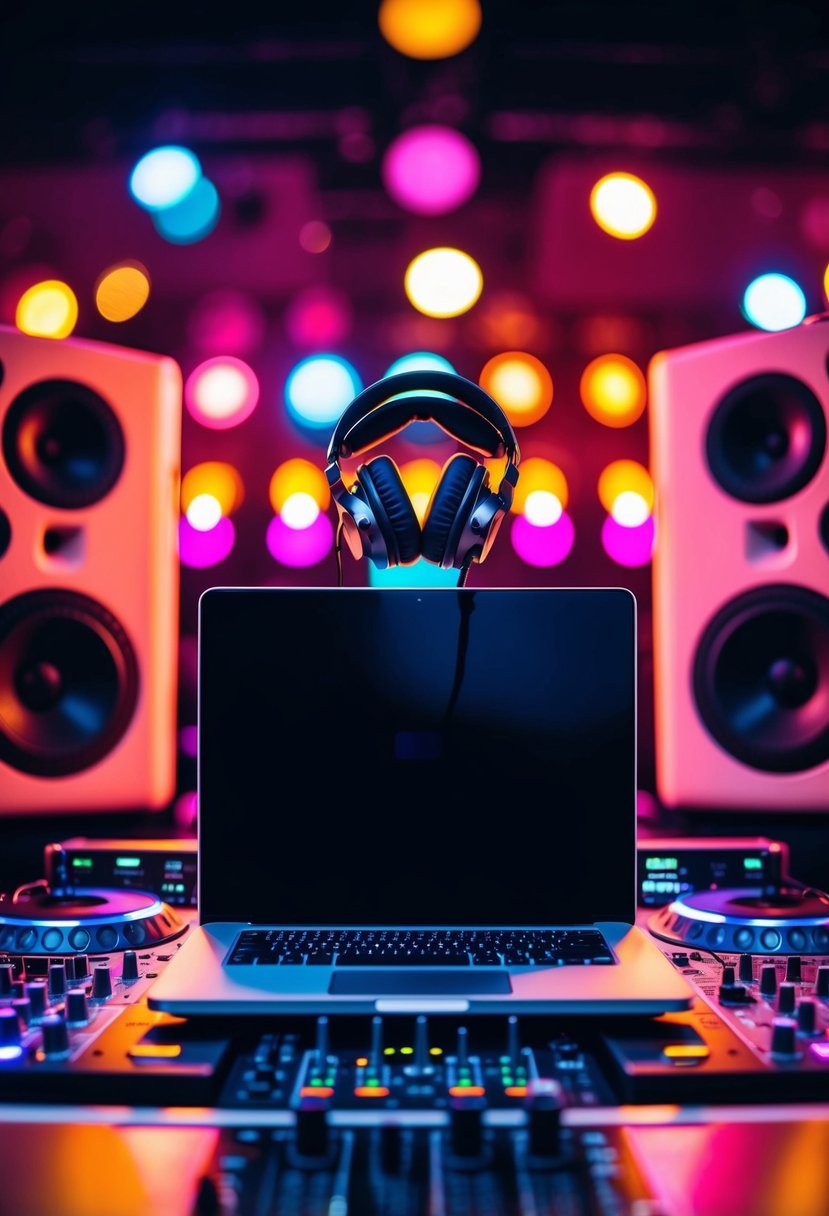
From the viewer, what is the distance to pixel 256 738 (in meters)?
0.95

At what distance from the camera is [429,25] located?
69.9 inches

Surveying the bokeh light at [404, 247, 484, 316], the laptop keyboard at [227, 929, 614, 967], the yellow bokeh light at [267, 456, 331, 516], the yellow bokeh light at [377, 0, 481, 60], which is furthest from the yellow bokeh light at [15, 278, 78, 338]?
the laptop keyboard at [227, 929, 614, 967]

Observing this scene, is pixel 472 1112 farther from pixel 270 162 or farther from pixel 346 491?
pixel 270 162

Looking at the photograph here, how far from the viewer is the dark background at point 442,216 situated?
5.72 ft

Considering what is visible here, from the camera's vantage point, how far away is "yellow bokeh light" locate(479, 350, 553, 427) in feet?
5.65

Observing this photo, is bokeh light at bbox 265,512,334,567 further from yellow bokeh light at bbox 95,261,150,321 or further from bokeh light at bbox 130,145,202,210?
bokeh light at bbox 130,145,202,210

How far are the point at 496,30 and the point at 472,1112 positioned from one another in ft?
6.18

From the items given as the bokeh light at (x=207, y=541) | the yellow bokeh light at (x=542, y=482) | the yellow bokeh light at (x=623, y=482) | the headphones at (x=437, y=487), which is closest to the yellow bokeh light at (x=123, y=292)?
the bokeh light at (x=207, y=541)

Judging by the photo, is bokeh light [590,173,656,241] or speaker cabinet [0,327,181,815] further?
bokeh light [590,173,656,241]

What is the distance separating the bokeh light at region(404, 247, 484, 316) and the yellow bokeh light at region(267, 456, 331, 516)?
338 mm

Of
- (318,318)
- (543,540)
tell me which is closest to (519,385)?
(543,540)

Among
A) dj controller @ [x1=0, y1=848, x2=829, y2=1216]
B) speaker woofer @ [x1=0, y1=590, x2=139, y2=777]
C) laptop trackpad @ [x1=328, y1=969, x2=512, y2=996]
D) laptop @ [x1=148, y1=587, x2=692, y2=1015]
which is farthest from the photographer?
speaker woofer @ [x1=0, y1=590, x2=139, y2=777]

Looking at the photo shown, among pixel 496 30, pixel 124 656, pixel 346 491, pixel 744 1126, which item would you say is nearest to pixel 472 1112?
pixel 744 1126

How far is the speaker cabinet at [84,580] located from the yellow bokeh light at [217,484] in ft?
1.40
